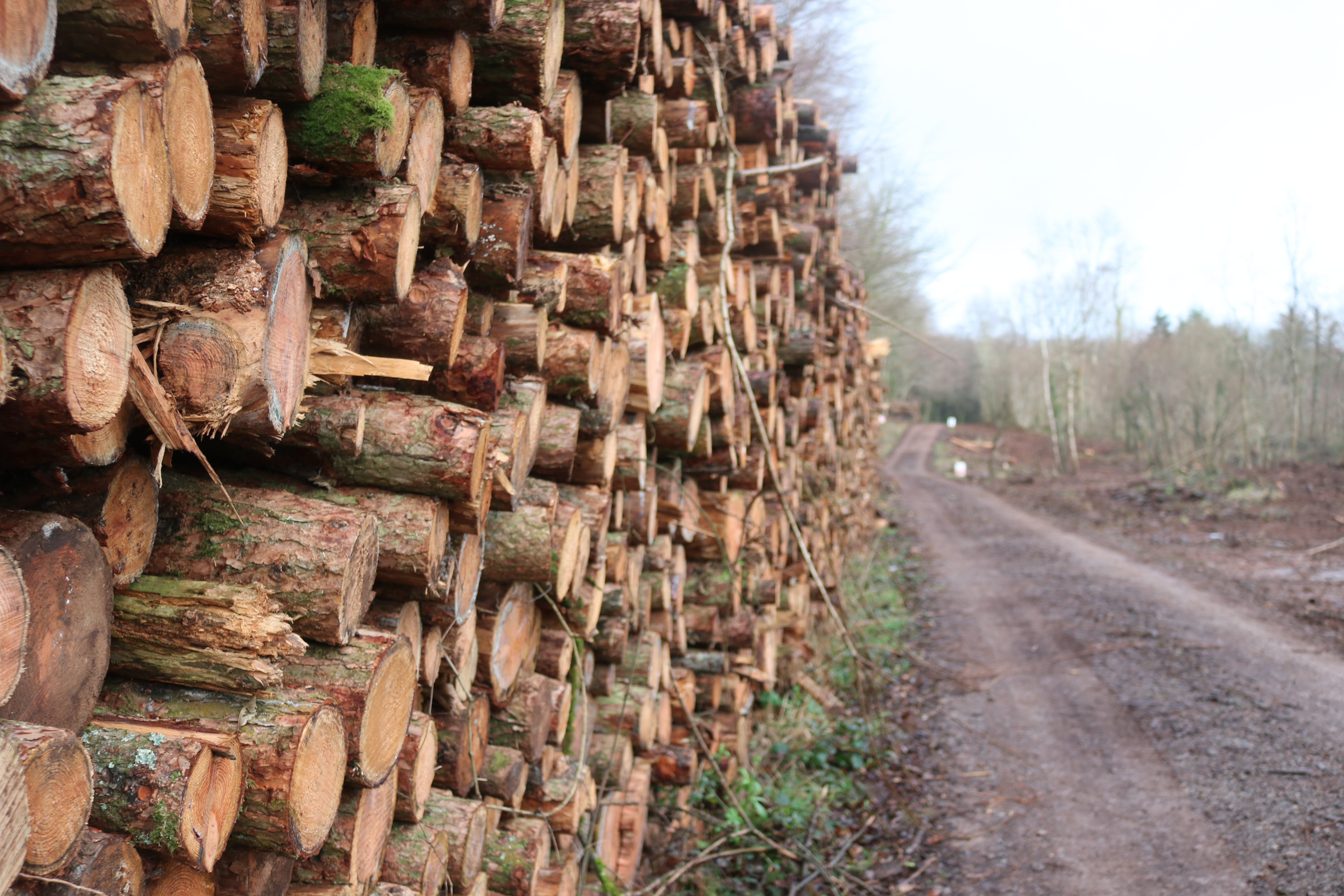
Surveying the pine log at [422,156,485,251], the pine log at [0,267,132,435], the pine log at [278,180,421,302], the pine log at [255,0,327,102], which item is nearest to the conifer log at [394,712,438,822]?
the pine log at [278,180,421,302]

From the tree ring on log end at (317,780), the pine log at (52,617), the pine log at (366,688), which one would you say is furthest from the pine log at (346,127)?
the tree ring on log end at (317,780)

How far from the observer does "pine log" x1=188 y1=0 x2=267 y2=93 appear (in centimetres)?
152

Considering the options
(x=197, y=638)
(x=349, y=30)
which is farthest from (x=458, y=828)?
(x=349, y=30)

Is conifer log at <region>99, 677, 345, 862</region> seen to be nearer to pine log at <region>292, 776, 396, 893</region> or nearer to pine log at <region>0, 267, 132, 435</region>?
pine log at <region>292, 776, 396, 893</region>

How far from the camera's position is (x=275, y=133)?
1.70 meters

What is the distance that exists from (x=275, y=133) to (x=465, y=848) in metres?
1.84

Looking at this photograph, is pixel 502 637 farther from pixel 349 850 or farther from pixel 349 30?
pixel 349 30

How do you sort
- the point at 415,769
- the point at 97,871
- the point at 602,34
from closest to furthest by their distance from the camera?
the point at 97,871, the point at 415,769, the point at 602,34

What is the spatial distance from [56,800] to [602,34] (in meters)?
2.68

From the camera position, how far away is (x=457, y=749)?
8.34 ft

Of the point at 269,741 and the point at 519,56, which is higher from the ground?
the point at 519,56

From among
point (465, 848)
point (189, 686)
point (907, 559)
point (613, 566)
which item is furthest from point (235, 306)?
point (907, 559)

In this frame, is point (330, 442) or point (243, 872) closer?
point (243, 872)

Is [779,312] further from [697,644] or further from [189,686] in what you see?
[189,686]
